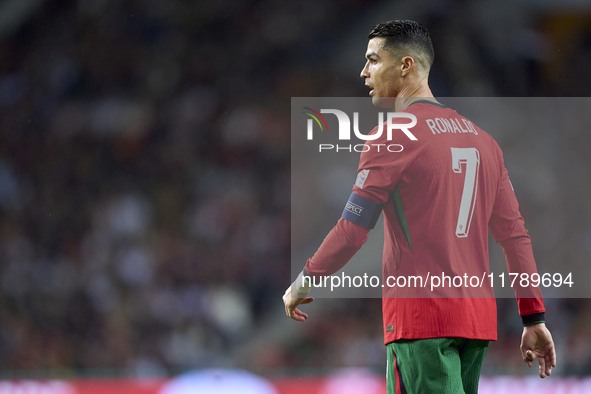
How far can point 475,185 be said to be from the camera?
6.32ft

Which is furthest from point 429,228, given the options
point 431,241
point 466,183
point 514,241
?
point 514,241

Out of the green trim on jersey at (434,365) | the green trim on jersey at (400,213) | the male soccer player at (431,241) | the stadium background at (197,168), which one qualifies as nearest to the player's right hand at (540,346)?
the male soccer player at (431,241)

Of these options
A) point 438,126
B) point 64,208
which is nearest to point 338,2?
point 64,208

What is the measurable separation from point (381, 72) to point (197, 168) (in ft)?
15.0

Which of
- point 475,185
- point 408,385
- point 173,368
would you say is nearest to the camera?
point 408,385

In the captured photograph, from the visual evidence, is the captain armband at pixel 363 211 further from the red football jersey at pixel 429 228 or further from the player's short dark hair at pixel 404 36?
the player's short dark hair at pixel 404 36

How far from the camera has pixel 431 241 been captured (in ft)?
6.12

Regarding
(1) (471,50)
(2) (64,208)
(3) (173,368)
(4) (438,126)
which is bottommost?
(3) (173,368)

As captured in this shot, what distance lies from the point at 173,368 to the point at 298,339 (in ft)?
3.66

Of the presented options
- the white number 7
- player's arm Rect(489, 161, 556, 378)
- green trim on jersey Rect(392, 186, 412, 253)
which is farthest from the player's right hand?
green trim on jersey Rect(392, 186, 412, 253)

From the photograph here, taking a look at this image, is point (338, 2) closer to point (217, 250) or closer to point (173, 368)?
point (217, 250)

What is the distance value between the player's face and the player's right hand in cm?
89

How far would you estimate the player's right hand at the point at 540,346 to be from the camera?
2021 mm

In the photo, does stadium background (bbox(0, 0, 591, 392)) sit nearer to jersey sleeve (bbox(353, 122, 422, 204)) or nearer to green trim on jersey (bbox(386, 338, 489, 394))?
green trim on jersey (bbox(386, 338, 489, 394))
